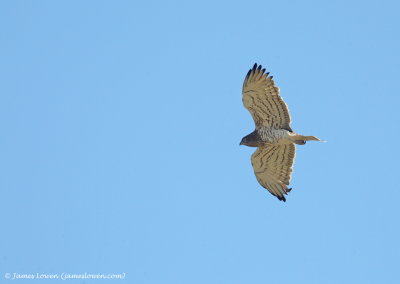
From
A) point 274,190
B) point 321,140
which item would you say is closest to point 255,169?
point 274,190

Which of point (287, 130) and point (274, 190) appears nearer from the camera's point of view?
point (287, 130)

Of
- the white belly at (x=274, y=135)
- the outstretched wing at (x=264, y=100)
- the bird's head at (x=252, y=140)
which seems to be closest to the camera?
the outstretched wing at (x=264, y=100)

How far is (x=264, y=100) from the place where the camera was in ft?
53.3

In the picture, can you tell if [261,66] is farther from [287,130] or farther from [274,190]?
[274,190]

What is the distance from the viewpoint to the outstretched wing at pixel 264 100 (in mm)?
16078

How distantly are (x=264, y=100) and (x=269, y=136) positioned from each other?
0.83 meters

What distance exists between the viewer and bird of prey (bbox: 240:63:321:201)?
1611 cm

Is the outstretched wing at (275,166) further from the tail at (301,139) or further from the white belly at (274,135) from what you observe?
the tail at (301,139)

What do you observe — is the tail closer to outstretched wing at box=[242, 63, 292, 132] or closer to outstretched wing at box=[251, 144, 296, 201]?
outstretched wing at box=[242, 63, 292, 132]

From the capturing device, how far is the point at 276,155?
1711cm

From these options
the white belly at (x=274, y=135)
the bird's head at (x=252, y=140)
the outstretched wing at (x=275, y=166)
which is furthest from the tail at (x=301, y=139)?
the bird's head at (x=252, y=140)

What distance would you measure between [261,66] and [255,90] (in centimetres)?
53

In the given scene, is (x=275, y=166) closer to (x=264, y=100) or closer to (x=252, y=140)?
(x=252, y=140)

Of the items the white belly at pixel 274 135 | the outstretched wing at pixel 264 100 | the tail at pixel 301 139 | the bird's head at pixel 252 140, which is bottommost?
the tail at pixel 301 139
